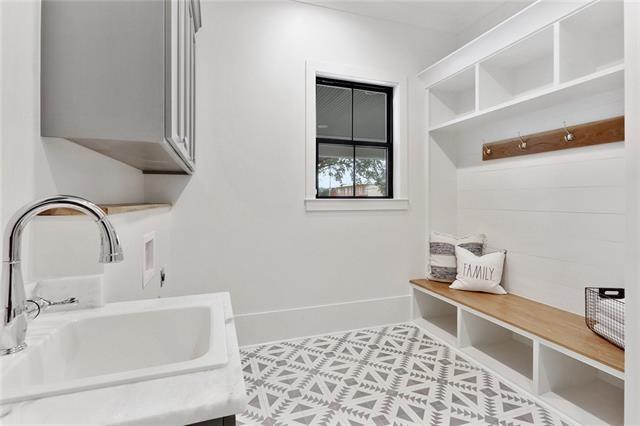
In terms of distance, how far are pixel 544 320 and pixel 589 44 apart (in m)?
1.63

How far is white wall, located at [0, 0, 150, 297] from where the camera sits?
862 mm

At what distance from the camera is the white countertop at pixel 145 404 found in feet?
1.73

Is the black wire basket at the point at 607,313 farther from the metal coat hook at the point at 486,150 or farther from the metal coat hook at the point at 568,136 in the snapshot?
the metal coat hook at the point at 486,150

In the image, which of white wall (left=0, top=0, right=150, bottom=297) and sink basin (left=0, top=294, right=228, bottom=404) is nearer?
sink basin (left=0, top=294, right=228, bottom=404)

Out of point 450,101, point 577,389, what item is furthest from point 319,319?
point 450,101

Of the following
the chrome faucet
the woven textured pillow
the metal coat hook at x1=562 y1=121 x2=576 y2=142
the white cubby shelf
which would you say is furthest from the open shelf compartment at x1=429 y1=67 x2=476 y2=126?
the chrome faucet

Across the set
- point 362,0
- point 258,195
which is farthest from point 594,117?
point 258,195

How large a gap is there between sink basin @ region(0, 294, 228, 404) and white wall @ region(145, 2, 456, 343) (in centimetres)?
125

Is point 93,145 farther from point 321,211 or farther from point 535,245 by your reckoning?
point 535,245

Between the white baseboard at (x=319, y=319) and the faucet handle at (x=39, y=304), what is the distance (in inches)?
59.3

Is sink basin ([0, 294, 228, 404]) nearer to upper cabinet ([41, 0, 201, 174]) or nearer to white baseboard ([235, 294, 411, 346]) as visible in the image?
upper cabinet ([41, 0, 201, 174])

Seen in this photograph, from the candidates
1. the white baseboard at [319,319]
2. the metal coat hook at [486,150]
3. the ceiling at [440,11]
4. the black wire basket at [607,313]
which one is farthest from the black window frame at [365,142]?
the black wire basket at [607,313]

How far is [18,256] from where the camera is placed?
666 millimetres

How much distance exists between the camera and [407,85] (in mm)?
2908
